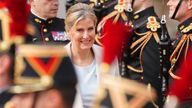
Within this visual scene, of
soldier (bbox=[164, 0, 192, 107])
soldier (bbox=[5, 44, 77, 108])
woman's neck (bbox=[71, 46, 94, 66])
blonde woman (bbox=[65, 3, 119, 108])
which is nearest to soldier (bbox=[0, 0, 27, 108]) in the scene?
soldier (bbox=[5, 44, 77, 108])

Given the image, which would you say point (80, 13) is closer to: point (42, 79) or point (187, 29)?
point (187, 29)

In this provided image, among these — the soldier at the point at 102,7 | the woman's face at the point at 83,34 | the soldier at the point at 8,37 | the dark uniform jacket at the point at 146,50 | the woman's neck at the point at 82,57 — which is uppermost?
the soldier at the point at 8,37

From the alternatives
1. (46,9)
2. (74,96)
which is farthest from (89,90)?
→ (46,9)

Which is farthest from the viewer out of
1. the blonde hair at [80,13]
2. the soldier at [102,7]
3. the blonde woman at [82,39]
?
the soldier at [102,7]

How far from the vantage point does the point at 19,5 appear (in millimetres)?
1542

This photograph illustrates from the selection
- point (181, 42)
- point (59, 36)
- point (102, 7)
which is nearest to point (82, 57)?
point (59, 36)

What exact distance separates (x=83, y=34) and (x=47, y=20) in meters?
0.77

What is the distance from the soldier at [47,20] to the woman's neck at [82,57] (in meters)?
0.67

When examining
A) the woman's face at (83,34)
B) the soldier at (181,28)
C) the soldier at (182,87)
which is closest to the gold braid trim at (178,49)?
the soldier at (181,28)

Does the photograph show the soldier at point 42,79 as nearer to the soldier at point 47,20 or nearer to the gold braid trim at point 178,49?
the soldier at point 47,20

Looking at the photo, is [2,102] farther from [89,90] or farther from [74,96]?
[89,90]

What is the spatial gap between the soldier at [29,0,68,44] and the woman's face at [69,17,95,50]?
530mm

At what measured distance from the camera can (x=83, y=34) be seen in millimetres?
2953

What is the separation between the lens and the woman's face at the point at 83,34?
9.46ft
